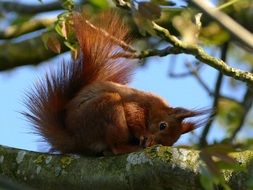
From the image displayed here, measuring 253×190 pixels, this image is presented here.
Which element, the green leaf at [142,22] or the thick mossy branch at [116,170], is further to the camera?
the thick mossy branch at [116,170]

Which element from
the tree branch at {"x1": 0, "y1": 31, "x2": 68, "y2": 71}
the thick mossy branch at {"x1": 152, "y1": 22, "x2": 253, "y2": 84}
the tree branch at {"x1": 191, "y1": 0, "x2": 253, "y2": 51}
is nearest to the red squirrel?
the thick mossy branch at {"x1": 152, "y1": 22, "x2": 253, "y2": 84}

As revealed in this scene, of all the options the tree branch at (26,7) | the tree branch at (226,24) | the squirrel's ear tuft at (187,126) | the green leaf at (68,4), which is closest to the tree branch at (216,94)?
the squirrel's ear tuft at (187,126)

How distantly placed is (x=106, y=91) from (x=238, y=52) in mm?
2468

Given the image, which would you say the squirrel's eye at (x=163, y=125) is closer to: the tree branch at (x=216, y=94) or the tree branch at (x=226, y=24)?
the tree branch at (x=216, y=94)

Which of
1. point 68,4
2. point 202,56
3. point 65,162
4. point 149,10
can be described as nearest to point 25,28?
point 68,4

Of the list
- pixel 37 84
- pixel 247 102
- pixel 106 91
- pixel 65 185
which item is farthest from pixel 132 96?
pixel 247 102

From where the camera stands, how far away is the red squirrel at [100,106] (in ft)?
9.12

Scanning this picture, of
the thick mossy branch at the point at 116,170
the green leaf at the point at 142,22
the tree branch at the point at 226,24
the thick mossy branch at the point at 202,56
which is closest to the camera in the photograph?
the tree branch at the point at 226,24

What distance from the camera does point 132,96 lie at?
9.69ft

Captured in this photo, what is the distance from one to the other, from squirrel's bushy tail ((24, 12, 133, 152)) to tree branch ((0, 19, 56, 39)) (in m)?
1.92

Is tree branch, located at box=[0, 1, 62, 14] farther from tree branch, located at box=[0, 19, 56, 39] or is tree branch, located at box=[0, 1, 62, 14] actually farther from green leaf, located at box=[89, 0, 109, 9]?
green leaf, located at box=[89, 0, 109, 9]

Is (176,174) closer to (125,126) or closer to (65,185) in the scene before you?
(65,185)

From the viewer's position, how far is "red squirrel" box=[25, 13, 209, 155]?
109 inches

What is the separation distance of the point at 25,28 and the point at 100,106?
2224 millimetres
